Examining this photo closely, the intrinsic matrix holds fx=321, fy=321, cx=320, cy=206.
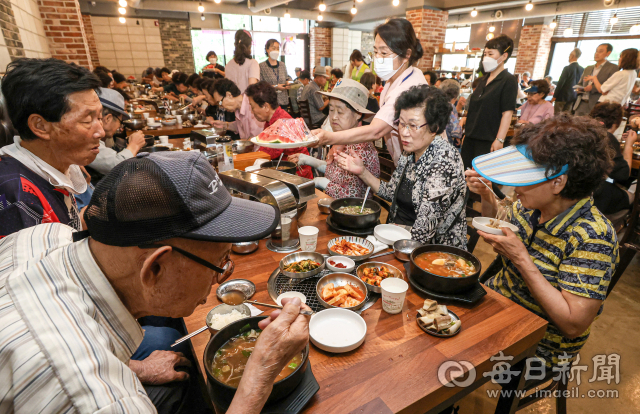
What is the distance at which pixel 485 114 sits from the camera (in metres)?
4.65

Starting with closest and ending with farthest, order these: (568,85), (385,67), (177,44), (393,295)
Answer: (393,295)
(385,67)
(568,85)
(177,44)

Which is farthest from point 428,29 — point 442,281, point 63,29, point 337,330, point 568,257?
point 337,330

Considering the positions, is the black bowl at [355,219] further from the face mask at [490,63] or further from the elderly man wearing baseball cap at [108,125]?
the face mask at [490,63]

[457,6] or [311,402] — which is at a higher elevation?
[457,6]

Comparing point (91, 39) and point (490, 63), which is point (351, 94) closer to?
point (490, 63)

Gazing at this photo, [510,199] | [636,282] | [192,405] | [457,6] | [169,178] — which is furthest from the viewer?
[457,6]

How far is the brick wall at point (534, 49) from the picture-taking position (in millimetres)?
12094

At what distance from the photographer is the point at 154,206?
0.80 metres

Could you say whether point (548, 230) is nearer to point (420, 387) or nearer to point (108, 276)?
point (420, 387)

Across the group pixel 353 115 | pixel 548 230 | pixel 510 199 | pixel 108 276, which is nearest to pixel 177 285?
pixel 108 276

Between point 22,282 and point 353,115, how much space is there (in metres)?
2.75

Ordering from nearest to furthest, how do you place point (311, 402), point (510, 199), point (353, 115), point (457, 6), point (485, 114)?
point (311, 402) < point (510, 199) < point (353, 115) < point (485, 114) < point (457, 6)

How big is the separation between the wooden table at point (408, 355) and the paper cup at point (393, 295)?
0.13ft

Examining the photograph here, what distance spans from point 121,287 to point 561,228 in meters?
1.87
